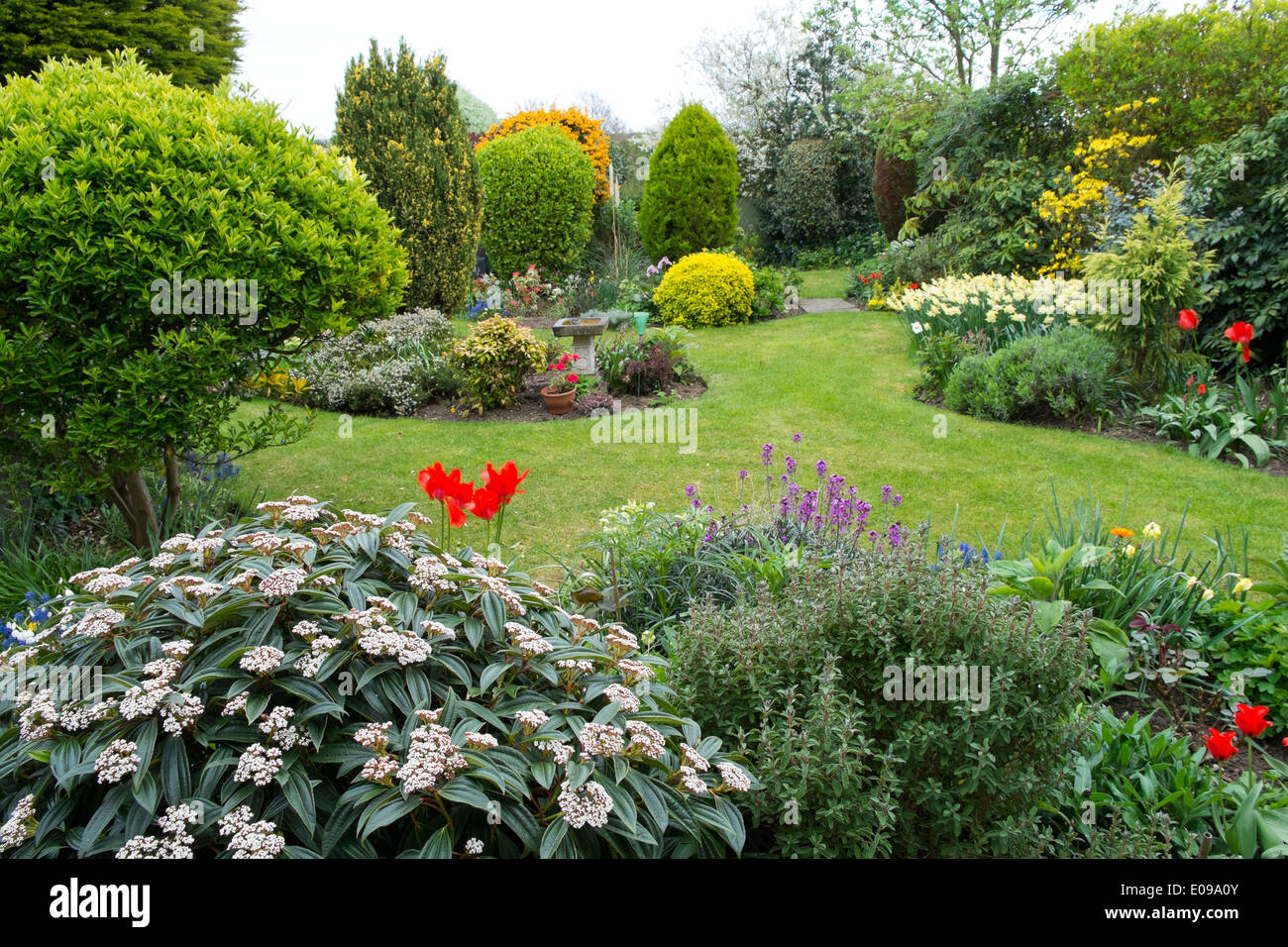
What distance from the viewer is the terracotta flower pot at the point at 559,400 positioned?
7957 millimetres

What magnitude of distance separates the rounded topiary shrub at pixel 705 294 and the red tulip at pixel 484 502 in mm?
8896

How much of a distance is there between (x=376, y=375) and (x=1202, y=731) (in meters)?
7.21

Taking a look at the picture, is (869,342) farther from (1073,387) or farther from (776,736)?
(776,736)

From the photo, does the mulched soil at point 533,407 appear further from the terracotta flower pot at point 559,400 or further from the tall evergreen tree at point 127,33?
the tall evergreen tree at point 127,33

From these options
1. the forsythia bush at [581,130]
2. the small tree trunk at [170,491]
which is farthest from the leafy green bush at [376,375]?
the forsythia bush at [581,130]

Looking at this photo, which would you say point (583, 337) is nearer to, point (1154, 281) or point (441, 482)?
point (1154, 281)

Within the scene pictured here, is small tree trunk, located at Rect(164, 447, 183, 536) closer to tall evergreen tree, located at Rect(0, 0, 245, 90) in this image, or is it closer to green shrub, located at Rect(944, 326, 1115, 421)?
green shrub, located at Rect(944, 326, 1115, 421)

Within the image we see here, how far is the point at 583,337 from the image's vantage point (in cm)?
870

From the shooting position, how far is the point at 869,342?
10.5 meters

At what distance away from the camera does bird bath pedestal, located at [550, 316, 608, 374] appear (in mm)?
8625

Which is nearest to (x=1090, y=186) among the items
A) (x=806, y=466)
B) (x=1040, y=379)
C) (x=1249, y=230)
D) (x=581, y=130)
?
(x=1249, y=230)
